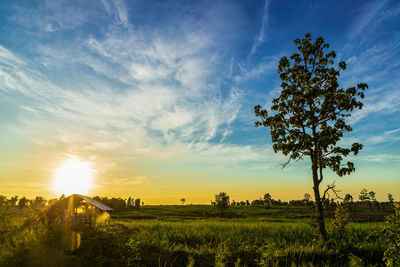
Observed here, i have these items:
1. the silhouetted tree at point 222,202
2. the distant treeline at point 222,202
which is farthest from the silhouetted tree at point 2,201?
the silhouetted tree at point 222,202

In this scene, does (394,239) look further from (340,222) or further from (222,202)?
(222,202)

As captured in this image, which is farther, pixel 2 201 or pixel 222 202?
pixel 222 202

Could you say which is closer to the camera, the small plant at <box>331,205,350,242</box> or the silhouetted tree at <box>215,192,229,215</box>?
the small plant at <box>331,205,350,242</box>

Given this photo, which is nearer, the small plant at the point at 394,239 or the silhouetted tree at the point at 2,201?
the small plant at the point at 394,239

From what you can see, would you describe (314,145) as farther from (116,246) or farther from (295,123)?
(116,246)

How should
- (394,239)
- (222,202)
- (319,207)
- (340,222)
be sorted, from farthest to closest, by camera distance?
(222,202) → (319,207) → (340,222) → (394,239)

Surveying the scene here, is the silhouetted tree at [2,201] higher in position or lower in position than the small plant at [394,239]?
higher

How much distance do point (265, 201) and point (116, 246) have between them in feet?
538

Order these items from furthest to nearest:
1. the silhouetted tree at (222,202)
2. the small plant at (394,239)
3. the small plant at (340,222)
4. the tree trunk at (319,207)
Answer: the silhouetted tree at (222,202) < the tree trunk at (319,207) < the small plant at (340,222) < the small plant at (394,239)

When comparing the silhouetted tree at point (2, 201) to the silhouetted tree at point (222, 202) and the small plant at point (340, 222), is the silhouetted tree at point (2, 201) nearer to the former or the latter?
the small plant at point (340, 222)

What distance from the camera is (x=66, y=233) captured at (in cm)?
1218

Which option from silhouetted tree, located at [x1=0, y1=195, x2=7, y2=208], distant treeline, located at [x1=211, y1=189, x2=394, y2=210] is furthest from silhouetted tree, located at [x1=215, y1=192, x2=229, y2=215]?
silhouetted tree, located at [x1=0, y1=195, x2=7, y2=208]

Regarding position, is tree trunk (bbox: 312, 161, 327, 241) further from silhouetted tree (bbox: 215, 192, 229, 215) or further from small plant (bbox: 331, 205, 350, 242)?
silhouetted tree (bbox: 215, 192, 229, 215)

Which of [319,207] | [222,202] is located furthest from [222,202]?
[319,207]
